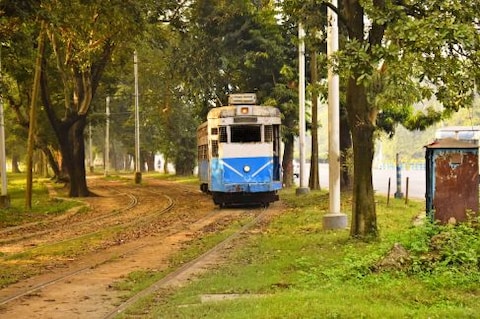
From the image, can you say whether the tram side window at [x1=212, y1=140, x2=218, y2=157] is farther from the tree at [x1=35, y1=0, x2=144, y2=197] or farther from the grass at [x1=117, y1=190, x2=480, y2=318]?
the grass at [x1=117, y1=190, x2=480, y2=318]

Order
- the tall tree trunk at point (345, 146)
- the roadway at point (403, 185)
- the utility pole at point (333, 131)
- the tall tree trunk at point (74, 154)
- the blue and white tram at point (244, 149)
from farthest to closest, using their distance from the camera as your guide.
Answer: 1. the tall tree trunk at point (74, 154)
2. the roadway at point (403, 185)
3. the tall tree trunk at point (345, 146)
4. the blue and white tram at point (244, 149)
5. the utility pole at point (333, 131)

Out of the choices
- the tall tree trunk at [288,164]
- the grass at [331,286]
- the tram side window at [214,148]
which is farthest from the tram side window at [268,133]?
the tall tree trunk at [288,164]

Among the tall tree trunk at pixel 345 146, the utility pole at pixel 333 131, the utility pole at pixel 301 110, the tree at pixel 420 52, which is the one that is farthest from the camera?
the utility pole at pixel 301 110

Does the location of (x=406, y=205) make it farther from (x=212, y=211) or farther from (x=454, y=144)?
(x=454, y=144)

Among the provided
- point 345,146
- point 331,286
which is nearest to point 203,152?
point 345,146

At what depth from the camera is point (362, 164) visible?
42.7 ft

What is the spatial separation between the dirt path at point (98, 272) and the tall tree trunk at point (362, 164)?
13.2 feet

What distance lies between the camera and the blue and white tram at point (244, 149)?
75.9ft

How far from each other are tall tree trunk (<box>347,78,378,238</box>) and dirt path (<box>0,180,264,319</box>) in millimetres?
4009

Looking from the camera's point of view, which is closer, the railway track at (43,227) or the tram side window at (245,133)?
the railway track at (43,227)

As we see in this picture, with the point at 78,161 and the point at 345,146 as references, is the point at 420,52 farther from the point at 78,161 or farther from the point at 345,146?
the point at 78,161

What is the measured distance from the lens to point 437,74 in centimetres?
1066

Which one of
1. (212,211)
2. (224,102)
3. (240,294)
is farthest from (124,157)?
(240,294)

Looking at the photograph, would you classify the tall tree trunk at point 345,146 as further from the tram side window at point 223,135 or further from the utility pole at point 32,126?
the utility pole at point 32,126
